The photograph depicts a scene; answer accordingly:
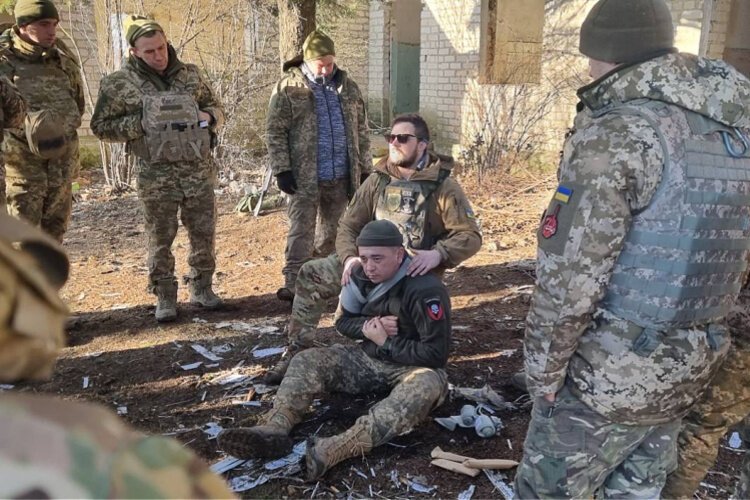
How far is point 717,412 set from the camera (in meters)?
2.23

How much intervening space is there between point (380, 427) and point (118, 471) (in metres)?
2.36

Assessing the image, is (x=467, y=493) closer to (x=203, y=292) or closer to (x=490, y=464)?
(x=490, y=464)

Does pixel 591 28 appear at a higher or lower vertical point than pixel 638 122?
higher

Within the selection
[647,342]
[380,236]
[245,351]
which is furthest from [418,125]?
[647,342]

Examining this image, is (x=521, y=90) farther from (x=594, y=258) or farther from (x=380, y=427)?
(x=594, y=258)

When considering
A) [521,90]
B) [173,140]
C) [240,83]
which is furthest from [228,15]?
[173,140]

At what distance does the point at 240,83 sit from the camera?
8.95m

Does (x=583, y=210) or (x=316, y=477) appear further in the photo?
(x=316, y=477)

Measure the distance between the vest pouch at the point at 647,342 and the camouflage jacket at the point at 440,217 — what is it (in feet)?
5.89

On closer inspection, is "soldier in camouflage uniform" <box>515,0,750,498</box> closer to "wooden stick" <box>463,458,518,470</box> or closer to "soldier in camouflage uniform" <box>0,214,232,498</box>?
"wooden stick" <box>463,458,518,470</box>

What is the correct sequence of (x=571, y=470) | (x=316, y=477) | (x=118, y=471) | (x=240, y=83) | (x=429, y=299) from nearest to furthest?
(x=118, y=471) → (x=571, y=470) → (x=316, y=477) → (x=429, y=299) → (x=240, y=83)

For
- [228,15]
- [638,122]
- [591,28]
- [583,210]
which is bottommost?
[583,210]

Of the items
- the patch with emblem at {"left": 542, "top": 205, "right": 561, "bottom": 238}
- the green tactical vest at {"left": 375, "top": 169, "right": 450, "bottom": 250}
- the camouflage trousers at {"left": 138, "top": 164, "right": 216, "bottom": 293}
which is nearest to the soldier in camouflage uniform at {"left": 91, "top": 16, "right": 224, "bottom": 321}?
the camouflage trousers at {"left": 138, "top": 164, "right": 216, "bottom": 293}

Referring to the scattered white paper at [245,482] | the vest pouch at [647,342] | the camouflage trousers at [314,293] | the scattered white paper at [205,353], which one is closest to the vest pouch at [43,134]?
the scattered white paper at [205,353]
